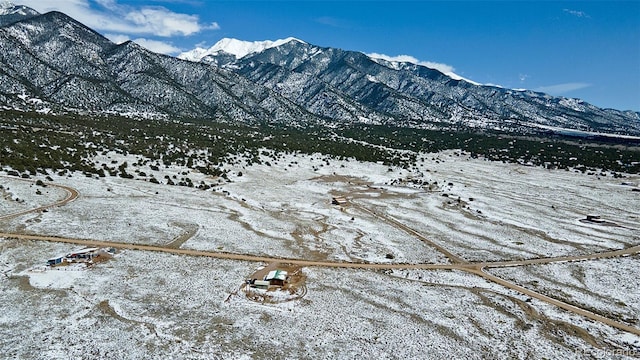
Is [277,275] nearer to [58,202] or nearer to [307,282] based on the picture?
[307,282]

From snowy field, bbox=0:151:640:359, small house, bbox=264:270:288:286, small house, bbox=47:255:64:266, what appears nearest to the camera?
snowy field, bbox=0:151:640:359

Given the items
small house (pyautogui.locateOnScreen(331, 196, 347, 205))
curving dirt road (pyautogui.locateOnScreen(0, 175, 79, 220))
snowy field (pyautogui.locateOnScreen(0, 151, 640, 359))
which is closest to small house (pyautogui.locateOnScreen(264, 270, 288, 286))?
snowy field (pyautogui.locateOnScreen(0, 151, 640, 359))

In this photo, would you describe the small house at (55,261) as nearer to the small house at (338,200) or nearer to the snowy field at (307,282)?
the snowy field at (307,282)

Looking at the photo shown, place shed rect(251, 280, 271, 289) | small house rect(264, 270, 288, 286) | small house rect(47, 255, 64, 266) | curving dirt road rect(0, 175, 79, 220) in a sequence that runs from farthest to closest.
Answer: curving dirt road rect(0, 175, 79, 220)
small house rect(47, 255, 64, 266)
small house rect(264, 270, 288, 286)
shed rect(251, 280, 271, 289)

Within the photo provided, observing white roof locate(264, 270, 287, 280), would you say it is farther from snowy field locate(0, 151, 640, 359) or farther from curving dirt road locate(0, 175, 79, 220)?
curving dirt road locate(0, 175, 79, 220)

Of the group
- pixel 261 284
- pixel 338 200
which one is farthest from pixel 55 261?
pixel 338 200

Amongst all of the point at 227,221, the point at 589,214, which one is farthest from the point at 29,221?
the point at 589,214

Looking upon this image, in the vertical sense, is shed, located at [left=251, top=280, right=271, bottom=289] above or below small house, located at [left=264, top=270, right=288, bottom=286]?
below

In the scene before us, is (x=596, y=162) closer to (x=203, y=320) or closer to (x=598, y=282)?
(x=598, y=282)
